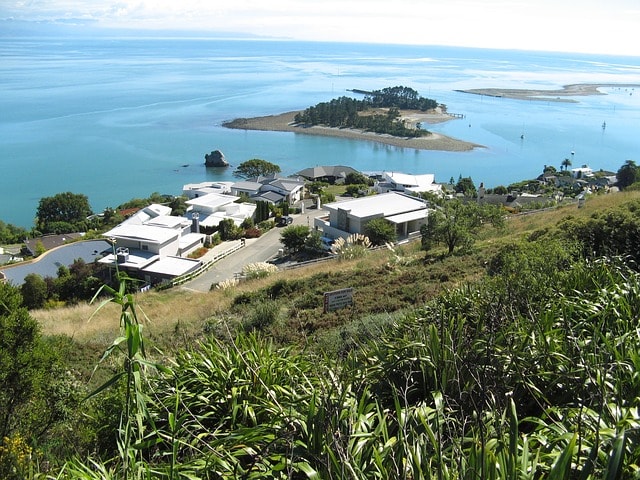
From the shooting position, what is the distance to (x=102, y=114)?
226ft

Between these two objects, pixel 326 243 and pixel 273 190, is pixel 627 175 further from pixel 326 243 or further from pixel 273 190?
pixel 326 243

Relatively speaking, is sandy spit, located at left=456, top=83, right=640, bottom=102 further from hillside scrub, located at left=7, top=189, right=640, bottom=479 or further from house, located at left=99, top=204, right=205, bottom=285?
hillside scrub, located at left=7, top=189, right=640, bottom=479

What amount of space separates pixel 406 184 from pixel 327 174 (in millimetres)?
6374

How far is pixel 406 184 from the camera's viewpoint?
38219 mm

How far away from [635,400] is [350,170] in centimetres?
4010

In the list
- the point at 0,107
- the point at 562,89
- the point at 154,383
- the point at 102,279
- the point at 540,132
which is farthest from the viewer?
the point at 562,89

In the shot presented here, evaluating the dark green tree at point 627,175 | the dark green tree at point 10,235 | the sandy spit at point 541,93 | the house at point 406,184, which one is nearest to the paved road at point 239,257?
the house at point 406,184

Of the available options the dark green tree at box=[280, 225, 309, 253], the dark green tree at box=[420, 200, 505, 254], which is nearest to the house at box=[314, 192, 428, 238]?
the dark green tree at box=[280, 225, 309, 253]

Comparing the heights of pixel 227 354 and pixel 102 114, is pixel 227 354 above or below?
above

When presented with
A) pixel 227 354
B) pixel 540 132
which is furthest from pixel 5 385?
pixel 540 132

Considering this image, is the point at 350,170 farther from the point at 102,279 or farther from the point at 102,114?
the point at 102,114

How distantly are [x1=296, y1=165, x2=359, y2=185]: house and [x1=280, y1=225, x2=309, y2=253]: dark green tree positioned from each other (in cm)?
1935

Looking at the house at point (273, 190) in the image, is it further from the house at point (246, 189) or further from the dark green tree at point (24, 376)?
the dark green tree at point (24, 376)

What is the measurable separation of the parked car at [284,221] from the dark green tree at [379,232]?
6881mm
